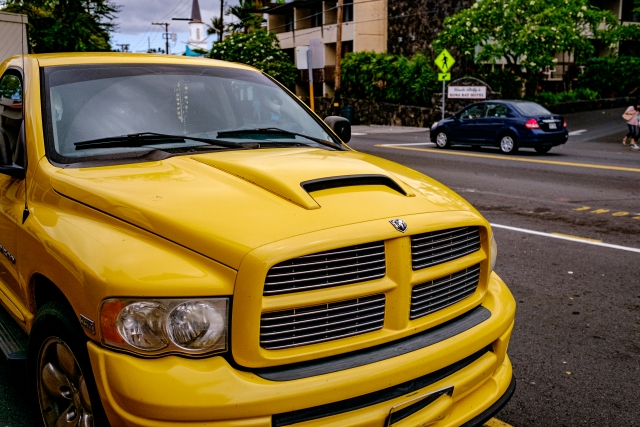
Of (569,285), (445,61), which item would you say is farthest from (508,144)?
(569,285)

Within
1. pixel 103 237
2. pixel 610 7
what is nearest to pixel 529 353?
pixel 103 237

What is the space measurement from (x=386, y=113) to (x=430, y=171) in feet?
78.7

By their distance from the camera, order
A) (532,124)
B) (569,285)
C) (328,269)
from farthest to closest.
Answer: (532,124)
(569,285)
(328,269)

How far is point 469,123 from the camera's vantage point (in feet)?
71.6

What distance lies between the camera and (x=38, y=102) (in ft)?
11.1

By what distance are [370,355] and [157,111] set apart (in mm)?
1937

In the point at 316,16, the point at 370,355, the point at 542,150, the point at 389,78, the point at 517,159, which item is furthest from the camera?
the point at 316,16

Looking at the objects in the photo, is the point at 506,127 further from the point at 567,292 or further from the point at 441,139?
the point at 567,292

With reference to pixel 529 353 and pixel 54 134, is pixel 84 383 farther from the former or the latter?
pixel 529 353

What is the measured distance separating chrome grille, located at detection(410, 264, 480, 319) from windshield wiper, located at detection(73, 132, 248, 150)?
131 centimetres

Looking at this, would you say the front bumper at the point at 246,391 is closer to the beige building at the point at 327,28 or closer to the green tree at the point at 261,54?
the beige building at the point at 327,28

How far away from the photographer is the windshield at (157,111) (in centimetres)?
330

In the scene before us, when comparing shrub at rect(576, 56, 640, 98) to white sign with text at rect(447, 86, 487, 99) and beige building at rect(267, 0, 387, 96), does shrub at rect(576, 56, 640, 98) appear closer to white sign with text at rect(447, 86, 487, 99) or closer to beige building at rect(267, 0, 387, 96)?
white sign with text at rect(447, 86, 487, 99)

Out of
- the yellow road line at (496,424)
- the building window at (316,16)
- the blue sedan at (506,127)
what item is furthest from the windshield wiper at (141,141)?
the building window at (316,16)
